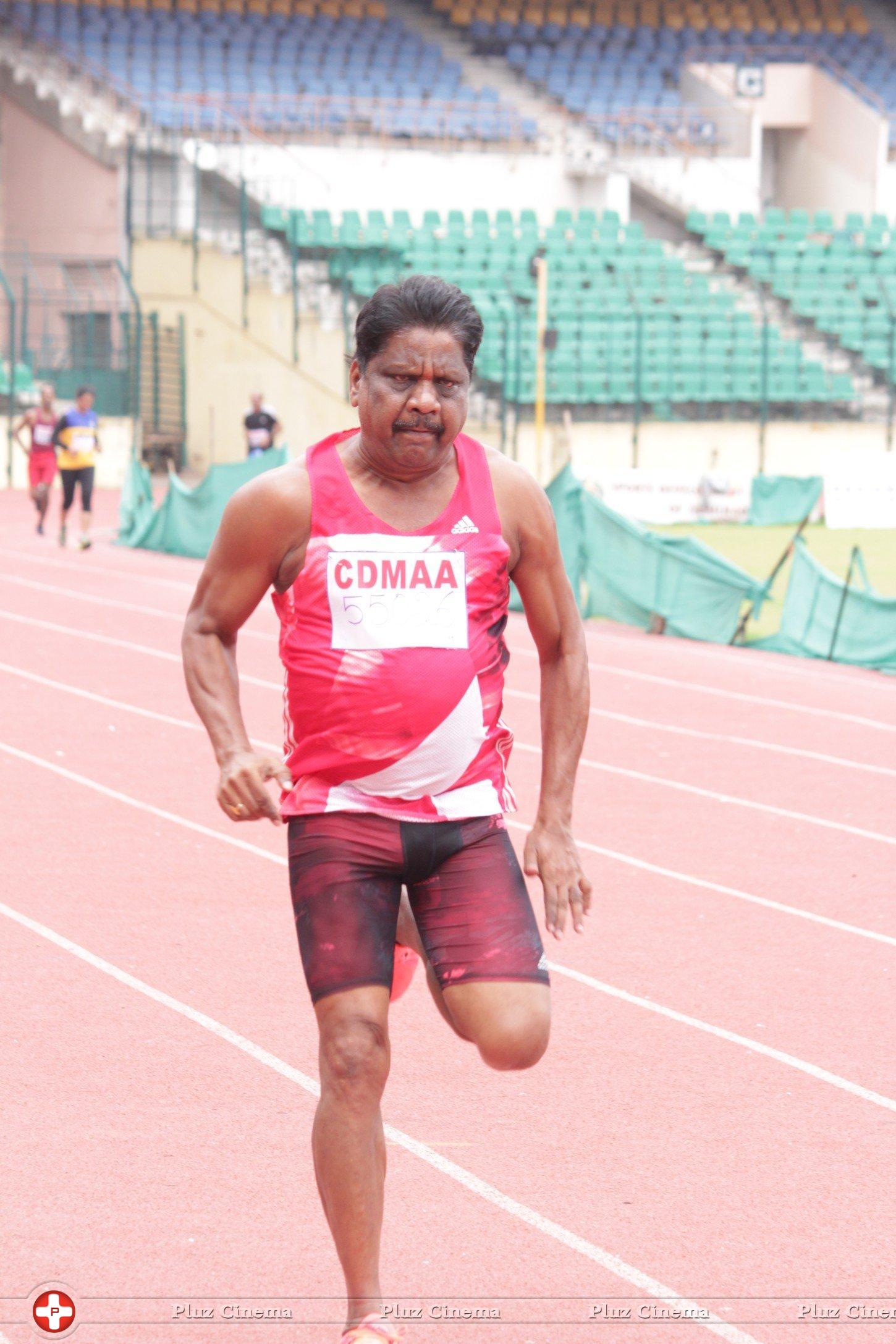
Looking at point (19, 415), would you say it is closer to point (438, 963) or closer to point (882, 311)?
point (882, 311)

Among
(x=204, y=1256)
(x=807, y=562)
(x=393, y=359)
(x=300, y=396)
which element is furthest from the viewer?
(x=300, y=396)

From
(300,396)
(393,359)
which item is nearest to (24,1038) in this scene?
(393,359)

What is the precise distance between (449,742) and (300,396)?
28014mm

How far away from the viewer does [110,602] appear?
1659cm

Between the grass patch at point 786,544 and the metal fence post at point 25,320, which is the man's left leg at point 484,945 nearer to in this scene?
the grass patch at point 786,544

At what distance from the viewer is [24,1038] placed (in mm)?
5480

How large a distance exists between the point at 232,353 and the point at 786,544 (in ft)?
42.1

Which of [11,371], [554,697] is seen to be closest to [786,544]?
[11,371]

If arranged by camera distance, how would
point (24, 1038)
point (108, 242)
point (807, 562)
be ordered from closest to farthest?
point (24, 1038) → point (807, 562) → point (108, 242)

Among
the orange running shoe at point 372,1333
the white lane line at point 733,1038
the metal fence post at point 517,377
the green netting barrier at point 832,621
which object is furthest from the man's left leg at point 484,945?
the metal fence post at point 517,377

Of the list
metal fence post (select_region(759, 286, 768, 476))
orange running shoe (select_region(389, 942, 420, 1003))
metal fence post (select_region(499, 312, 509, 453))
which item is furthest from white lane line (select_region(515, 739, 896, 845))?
metal fence post (select_region(759, 286, 768, 476))

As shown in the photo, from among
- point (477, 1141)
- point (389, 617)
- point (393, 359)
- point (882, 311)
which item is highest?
point (882, 311)

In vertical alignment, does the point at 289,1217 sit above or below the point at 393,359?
below

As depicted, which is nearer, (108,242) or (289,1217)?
(289,1217)
